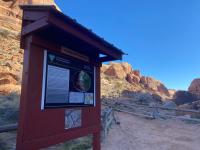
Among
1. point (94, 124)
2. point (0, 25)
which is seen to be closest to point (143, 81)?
point (0, 25)

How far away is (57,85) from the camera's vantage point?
12.1ft

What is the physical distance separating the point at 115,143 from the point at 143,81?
48384 millimetres

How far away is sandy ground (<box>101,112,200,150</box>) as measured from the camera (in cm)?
771

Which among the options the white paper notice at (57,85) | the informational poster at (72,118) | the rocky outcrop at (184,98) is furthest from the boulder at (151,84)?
the white paper notice at (57,85)

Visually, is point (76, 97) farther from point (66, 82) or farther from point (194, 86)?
point (194, 86)

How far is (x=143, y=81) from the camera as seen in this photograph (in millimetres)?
55188

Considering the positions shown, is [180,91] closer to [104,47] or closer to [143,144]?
[143,144]

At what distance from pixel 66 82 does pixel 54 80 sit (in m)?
0.28

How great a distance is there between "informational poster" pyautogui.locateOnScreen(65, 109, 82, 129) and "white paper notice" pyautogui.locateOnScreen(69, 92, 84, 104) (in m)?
0.18

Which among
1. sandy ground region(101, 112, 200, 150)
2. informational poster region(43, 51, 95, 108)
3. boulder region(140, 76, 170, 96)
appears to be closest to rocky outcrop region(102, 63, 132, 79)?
boulder region(140, 76, 170, 96)

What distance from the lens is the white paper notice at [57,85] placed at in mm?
3562

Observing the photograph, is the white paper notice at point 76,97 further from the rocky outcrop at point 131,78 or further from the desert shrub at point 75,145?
the rocky outcrop at point 131,78

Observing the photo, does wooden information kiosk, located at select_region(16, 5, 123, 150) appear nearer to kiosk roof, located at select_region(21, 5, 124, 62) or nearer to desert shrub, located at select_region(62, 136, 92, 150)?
kiosk roof, located at select_region(21, 5, 124, 62)

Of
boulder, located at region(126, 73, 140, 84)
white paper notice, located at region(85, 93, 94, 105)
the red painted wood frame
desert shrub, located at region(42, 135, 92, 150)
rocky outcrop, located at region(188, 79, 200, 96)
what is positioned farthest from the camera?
boulder, located at region(126, 73, 140, 84)
